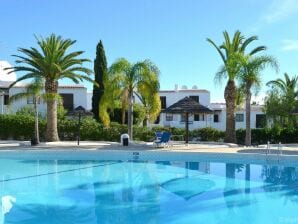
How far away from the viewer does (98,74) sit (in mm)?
39094

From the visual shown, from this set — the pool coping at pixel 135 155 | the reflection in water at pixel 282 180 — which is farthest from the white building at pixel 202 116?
the reflection in water at pixel 282 180

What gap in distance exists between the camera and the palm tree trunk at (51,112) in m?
25.2

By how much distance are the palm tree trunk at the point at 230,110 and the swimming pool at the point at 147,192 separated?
7460 millimetres

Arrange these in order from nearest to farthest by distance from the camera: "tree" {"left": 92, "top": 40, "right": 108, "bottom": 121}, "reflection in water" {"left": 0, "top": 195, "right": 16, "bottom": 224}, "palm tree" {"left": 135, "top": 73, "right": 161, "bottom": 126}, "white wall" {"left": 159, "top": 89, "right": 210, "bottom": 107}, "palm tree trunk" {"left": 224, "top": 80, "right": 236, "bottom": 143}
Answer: "reflection in water" {"left": 0, "top": 195, "right": 16, "bottom": 224}, "palm tree" {"left": 135, "top": 73, "right": 161, "bottom": 126}, "palm tree trunk" {"left": 224, "top": 80, "right": 236, "bottom": 143}, "tree" {"left": 92, "top": 40, "right": 108, "bottom": 121}, "white wall" {"left": 159, "top": 89, "right": 210, "bottom": 107}

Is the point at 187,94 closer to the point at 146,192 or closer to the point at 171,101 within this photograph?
the point at 171,101

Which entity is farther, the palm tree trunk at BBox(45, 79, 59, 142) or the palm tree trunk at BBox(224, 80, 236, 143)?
the palm tree trunk at BBox(224, 80, 236, 143)

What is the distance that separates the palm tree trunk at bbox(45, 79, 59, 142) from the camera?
82.6 feet

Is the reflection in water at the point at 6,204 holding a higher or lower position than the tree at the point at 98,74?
lower

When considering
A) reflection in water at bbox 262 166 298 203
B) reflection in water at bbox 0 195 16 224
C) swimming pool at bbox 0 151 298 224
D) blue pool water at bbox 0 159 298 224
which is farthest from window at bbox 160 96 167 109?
reflection in water at bbox 0 195 16 224

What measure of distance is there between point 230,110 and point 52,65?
35.2 ft

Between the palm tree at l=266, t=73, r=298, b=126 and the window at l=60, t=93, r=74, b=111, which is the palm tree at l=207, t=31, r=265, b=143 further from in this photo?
the window at l=60, t=93, r=74, b=111

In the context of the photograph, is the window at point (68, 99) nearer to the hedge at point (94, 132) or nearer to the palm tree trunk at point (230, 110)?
the hedge at point (94, 132)

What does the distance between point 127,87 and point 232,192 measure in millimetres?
13289

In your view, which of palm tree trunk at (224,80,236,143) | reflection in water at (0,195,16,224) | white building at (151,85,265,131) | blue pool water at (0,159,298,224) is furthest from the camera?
white building at (151,85,265,131)
